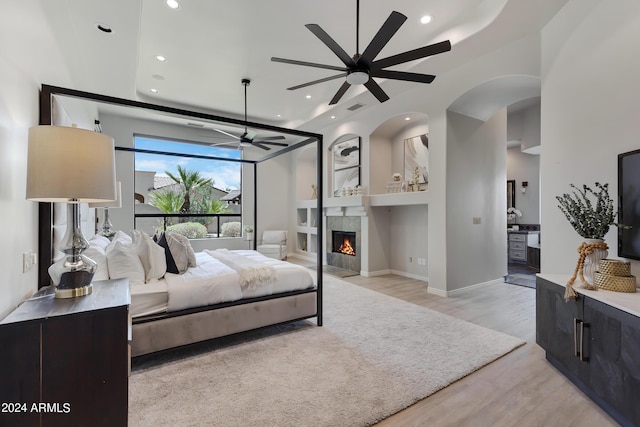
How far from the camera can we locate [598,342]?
73.3 inches

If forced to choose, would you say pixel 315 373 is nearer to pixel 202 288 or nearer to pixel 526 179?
pixel 202 288

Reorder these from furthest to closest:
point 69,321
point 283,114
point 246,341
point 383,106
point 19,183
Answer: point 283,114, point 383,106, point 246,341, point 19,183, point 69,321

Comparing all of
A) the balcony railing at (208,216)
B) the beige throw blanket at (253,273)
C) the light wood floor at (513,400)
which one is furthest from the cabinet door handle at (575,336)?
the balcony railing at (208,216)

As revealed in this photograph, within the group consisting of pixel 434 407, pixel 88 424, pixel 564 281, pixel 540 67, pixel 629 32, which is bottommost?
pixel 434 407

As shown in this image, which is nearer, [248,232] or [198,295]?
[198,295]

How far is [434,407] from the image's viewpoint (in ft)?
6.18

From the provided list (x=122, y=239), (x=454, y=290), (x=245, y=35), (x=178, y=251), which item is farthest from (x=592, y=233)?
(x=122, y=239)

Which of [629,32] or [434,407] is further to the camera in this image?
[629,32]

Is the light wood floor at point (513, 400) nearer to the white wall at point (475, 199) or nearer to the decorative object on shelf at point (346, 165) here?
the white wall at point (475, 199)

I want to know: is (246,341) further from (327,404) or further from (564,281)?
(564,281)

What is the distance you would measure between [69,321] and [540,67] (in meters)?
4.64

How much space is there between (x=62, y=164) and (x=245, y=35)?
3.05 m

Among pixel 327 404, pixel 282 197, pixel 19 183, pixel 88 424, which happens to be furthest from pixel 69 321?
pixel 282 197

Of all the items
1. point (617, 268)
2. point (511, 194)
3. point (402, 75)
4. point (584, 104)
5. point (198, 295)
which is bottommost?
point (198, 295)
